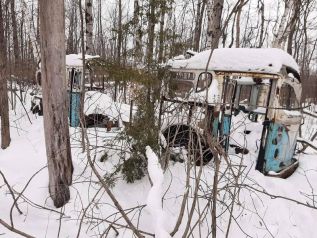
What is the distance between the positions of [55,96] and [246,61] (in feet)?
9.94

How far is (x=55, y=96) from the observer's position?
3.96 meters

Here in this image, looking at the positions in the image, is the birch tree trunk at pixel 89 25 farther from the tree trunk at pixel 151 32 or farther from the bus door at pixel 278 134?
the bus door at pixel 278 134

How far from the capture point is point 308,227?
4.38 metres

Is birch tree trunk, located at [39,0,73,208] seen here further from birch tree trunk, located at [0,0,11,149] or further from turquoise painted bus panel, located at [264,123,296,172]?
turquoise painted bus panel, located at [264,123,296,172]

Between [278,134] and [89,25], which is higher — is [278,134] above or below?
below

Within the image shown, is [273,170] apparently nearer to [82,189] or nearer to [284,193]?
[284,193]

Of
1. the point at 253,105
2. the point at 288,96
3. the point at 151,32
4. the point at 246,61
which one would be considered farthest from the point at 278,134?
the point at 151,32

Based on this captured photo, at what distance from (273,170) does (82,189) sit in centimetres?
320

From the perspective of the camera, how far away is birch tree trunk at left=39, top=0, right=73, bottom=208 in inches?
149

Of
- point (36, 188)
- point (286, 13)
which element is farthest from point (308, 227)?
point (286, 13)

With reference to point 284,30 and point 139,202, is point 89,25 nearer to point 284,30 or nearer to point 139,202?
point 284,30

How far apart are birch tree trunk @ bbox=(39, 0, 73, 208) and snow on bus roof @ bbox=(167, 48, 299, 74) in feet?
6.40

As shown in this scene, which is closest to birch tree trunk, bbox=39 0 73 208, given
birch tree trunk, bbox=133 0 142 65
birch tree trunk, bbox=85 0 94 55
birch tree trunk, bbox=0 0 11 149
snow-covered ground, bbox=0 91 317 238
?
snow-covered ground, bbox=0 91 317 238

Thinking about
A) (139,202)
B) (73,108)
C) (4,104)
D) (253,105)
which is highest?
(253,105)
